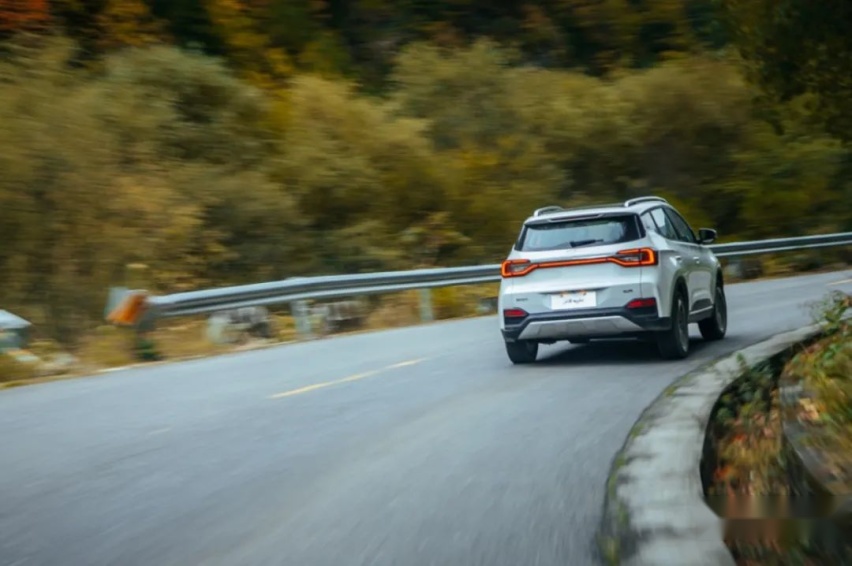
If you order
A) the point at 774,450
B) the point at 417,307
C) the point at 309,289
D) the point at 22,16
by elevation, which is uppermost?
the point at 22,16

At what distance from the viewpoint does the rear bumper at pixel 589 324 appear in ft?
41.3

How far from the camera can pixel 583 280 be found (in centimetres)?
1277

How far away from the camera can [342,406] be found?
10.7 m

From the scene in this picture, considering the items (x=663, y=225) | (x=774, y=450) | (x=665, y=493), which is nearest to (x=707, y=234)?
(x=663, y=225)

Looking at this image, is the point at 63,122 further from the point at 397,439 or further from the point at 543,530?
the point at 543,530

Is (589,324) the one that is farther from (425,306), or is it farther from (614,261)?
(425,306)

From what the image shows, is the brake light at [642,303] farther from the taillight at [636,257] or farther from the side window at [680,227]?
the side window at [680,227]

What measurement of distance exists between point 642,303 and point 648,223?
41.2 inches

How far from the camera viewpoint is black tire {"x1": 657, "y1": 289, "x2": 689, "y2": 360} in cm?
1281

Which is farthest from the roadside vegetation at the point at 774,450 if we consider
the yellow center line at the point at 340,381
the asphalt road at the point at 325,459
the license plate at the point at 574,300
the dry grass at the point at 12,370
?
the dry grass at the point at 12,370

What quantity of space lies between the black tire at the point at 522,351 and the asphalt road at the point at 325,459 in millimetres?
167

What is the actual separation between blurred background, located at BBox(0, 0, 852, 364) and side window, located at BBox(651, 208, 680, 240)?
275 inches

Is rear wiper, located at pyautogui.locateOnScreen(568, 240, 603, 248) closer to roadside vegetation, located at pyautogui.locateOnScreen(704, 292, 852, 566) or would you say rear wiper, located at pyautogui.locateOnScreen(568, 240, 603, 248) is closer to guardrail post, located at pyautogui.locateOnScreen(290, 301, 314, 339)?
roadside vegetation, located at pyautogui.locateOnScreen(704, 292, 852, 566)

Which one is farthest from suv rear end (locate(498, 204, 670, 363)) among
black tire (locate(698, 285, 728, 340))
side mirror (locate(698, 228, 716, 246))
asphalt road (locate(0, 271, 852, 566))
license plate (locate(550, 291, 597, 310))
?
black tire (locate(698, 285, 728, 340))
